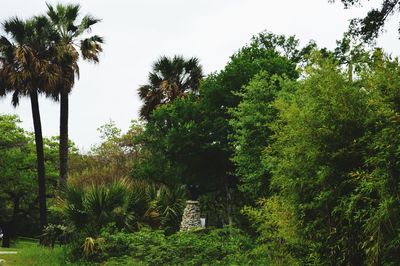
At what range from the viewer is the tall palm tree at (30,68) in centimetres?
2412

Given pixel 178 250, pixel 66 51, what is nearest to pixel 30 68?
pixel 66 51

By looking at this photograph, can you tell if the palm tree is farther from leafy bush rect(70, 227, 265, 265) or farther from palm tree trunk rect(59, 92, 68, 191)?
leafy bush rect(70, 227, 265, 265)

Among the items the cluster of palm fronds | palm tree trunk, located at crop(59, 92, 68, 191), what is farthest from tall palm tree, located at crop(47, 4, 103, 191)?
the cluster of palm fronds

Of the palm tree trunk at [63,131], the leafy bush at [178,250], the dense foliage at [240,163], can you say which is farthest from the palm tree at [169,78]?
the leafy bush at [178,250]

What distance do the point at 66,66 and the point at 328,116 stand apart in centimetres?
2079

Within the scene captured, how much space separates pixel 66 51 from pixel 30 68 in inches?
87.7

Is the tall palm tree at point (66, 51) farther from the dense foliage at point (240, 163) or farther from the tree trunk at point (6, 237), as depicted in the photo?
the tree trunk at point (6, 237)

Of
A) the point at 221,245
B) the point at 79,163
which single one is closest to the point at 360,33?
the point at 221,245

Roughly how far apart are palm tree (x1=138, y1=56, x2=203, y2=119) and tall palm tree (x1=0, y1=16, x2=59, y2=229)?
6507mm

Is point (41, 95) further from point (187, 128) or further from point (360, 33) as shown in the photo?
point (360, 33)

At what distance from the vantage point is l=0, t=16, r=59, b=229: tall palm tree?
2412 cm

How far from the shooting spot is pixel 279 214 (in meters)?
8.00

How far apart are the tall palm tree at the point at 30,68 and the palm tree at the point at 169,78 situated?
651 centimetres

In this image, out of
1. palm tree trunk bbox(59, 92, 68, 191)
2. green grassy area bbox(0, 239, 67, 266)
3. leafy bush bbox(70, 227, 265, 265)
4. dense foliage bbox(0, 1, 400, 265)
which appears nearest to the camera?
dense foliage bbox(0, 1, 400, 265)
